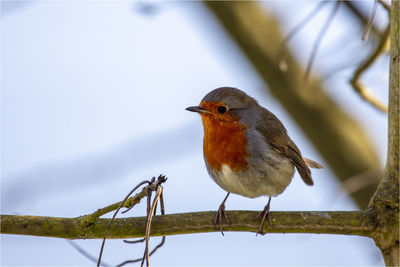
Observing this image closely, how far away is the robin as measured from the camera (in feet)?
12.5

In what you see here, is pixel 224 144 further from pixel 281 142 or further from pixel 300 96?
pixel 300 96

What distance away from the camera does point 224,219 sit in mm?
3125

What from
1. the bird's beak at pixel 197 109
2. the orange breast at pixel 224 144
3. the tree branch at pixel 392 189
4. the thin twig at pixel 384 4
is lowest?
the tree branch at pixel 392 189

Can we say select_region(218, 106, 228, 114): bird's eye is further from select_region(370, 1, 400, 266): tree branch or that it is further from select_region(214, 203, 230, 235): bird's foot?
select_region(370, 1, 400, 266): tree branch

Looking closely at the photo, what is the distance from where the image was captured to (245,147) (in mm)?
3869

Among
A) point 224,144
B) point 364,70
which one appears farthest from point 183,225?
point 364,70

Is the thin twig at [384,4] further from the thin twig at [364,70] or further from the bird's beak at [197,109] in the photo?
the bird's beak at [197,109]

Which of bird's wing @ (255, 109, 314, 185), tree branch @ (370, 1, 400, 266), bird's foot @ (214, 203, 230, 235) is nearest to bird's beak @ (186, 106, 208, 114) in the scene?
bird's wing @ (255, 109, 314, 185)

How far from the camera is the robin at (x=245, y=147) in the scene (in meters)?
3.81

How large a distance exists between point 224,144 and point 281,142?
0.46m

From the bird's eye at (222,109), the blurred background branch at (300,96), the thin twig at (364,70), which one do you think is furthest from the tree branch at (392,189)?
the blurred background branch at (300,96)

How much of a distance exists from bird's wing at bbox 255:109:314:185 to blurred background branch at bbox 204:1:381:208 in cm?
197

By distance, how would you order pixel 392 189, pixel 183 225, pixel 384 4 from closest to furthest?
pixel 392 189 < pixel 183 225 < pixel 384 4

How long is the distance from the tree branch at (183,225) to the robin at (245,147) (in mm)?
637
